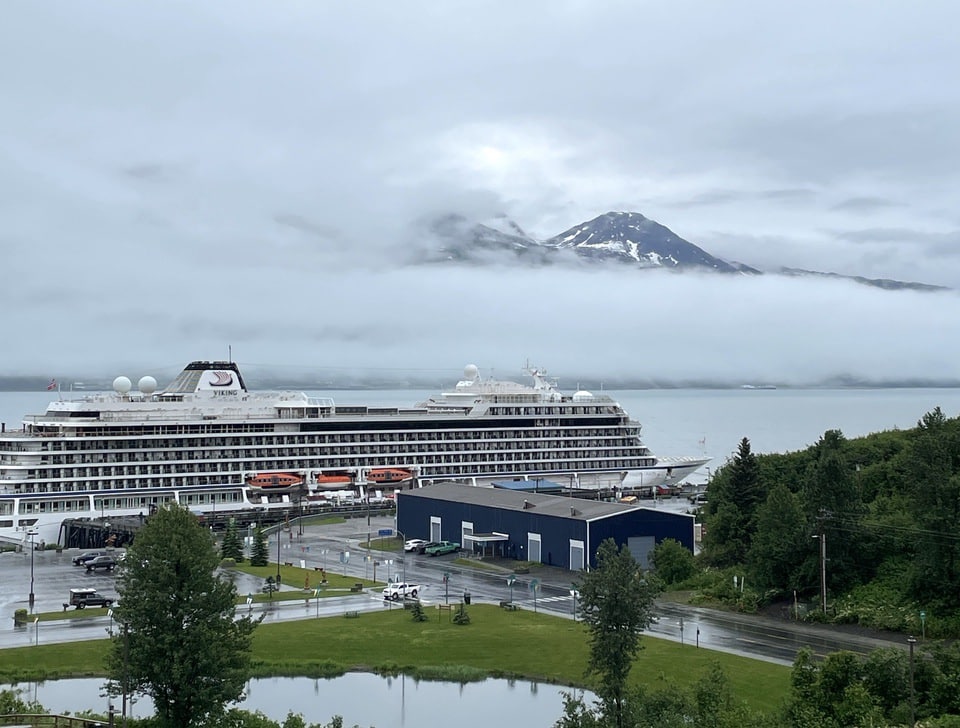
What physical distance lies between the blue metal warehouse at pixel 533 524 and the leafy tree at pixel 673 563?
2661 millimetres

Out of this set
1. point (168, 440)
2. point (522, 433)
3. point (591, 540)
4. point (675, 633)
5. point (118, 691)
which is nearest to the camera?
point (118, 691)

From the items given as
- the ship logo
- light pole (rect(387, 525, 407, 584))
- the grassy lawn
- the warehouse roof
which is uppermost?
the ship logo

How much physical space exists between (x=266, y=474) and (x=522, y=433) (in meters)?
21.4

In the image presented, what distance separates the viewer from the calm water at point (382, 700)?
28.6 metres

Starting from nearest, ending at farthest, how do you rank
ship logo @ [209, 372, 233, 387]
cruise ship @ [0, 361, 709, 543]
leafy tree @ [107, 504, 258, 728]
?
leafy tree @ [107, 504, 258, 728], cruise ship @ [0, 361, 709, 543], ship logo @ [209, 372, 233, 387]

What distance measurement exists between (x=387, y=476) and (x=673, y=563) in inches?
1497

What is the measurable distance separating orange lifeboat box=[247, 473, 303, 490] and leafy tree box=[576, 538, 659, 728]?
53.9 metres

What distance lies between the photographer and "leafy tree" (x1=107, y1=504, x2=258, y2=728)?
2391cm

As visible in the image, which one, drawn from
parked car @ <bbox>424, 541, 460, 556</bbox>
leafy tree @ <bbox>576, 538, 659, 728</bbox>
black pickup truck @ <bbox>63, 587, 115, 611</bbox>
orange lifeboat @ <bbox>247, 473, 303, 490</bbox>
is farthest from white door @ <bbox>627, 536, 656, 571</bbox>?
orange lifeboat @ <bbox>247, 473, 303, 490</bbox>

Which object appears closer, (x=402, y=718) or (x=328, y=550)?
(x=402, y=718)

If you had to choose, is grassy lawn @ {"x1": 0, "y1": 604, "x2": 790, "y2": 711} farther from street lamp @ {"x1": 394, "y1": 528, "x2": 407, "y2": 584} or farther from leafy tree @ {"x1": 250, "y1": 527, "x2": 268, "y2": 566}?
leafy tree @ {"x1": 250, "y1": 527, "x2": 268, "y2": 566}

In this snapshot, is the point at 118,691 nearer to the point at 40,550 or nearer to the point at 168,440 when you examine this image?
the point at 40,550

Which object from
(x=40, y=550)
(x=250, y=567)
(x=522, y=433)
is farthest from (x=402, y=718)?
(x=522, y=433)

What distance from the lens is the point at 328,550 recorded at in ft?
194
